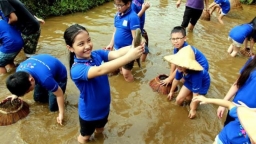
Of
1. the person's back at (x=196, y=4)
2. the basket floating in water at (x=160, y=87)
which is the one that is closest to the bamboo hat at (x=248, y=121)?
the basket floating in water at (x=160, y=87)

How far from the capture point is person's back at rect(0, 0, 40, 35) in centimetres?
441

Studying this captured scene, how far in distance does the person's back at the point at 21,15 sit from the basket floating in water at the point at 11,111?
1.70 meters

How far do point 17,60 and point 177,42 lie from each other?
352 centimetres

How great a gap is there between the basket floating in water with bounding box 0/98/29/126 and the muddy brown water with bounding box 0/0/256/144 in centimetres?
8

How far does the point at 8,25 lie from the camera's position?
4602mm

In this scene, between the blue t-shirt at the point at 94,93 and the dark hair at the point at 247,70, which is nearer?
the dark hair at the point at 247,70

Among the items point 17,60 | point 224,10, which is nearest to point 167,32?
point 224,10

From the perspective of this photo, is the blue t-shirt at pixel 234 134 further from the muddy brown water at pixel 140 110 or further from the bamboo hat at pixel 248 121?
the muddy brown water at pixel 140 110

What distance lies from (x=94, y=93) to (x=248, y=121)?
1579 millimetres

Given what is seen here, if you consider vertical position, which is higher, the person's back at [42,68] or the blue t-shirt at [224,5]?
the person's back at [42,68]

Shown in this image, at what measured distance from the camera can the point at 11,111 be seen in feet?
11.8

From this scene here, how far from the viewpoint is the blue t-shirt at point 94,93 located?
2.66 m

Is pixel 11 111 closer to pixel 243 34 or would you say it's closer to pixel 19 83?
pixel 19 83

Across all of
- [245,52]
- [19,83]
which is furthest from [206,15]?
[19,83]
